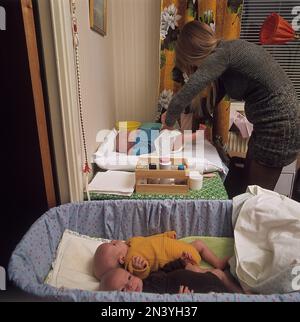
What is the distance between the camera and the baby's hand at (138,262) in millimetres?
1054

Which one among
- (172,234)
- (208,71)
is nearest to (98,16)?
(208,71)

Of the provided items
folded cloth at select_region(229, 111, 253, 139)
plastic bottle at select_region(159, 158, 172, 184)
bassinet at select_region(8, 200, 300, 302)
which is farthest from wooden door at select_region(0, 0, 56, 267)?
folded cloth at select_region(229, 111, 253, 139)

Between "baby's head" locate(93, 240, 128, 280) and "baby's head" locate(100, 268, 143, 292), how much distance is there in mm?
49

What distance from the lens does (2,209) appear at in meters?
1.20

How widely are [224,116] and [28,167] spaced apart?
61.1 inches

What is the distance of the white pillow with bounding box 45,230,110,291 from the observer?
3.39 feet

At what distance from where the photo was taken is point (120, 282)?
3.22 feet

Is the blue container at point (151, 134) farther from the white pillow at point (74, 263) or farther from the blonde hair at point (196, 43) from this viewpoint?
the white pillow at point (74, 263)

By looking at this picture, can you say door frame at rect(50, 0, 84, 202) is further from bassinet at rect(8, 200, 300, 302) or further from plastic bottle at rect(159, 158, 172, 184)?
plastic bottle at rect(159, 158, 172, 184)

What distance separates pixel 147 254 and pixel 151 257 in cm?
2

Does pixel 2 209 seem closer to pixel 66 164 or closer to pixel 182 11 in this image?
pixel 66 164

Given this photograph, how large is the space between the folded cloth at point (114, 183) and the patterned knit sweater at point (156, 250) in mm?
255

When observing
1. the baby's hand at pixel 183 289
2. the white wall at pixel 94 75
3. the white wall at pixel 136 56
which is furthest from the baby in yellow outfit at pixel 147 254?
the white wall at pixel 136 56
